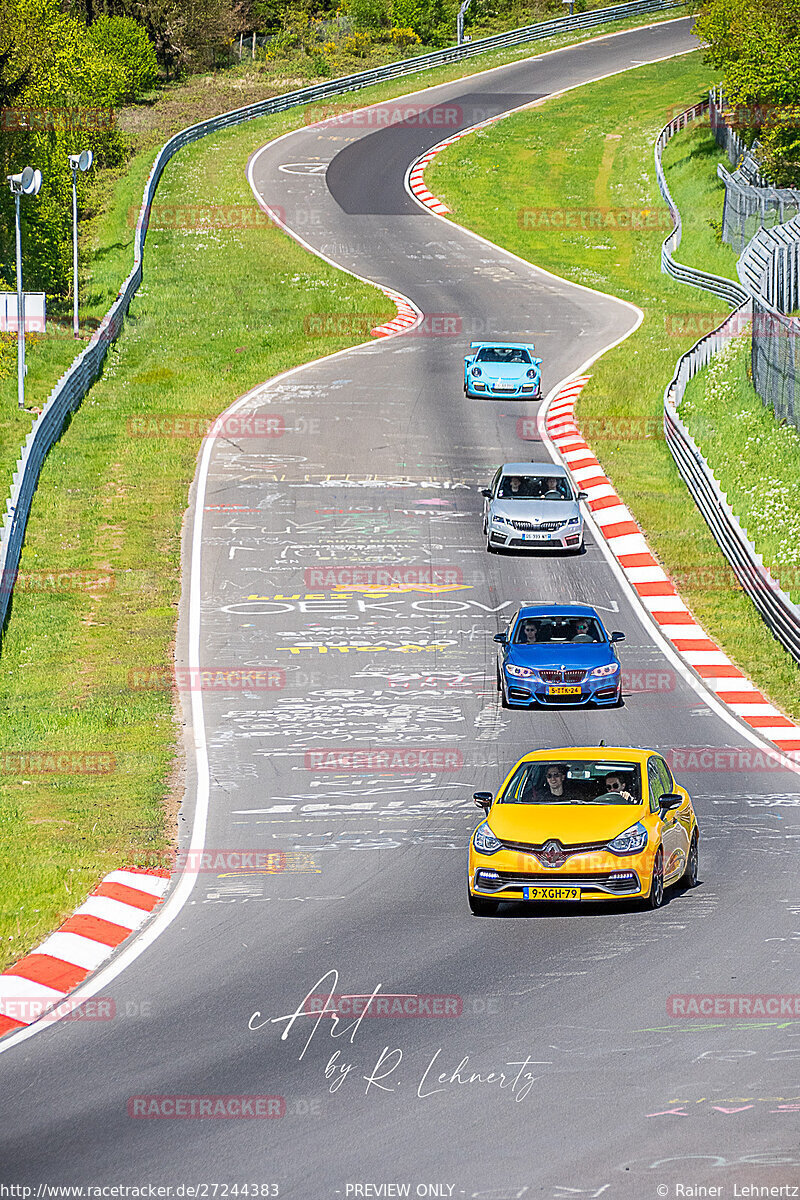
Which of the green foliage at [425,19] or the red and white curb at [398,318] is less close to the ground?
the green foliage at [425,19]

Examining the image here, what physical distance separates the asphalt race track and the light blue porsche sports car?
9.25 meters

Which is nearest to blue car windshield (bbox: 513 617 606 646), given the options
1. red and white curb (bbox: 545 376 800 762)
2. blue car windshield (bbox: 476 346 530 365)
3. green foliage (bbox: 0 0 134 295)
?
red and white curb (bbox: 545 376 800 762)

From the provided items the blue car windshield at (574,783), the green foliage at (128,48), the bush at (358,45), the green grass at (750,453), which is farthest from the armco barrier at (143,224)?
the green grass at (750,453)

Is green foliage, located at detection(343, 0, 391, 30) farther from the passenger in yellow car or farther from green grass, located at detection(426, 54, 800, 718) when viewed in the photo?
the passenger in yellow car

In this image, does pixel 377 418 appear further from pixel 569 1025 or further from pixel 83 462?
pixel 569 1025

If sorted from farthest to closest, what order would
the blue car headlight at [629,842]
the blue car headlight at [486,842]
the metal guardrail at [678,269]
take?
1. the metal guardrail at [678,269]
2. the blue car headlight at [486,842]
3. the blue car headlight at [629,842]

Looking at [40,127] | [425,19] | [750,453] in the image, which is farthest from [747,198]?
[425,19]

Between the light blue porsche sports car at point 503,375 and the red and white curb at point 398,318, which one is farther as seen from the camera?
the red and white curb at point 398,318

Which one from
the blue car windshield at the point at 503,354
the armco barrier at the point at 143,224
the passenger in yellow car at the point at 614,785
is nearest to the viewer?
the passenger in yellow car at the point at 614,785

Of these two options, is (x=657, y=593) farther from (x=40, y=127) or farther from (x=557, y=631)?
(x=40, y=127)

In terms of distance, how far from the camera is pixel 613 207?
66875 millimetres

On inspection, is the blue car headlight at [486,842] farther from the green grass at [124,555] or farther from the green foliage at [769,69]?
the green foliage at [769,69]

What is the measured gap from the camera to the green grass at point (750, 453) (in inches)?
1182

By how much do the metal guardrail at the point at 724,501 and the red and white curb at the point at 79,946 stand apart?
12.8m
